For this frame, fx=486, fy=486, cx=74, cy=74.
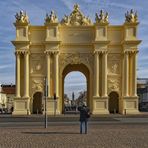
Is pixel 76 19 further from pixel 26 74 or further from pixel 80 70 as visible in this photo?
pixel 26 74

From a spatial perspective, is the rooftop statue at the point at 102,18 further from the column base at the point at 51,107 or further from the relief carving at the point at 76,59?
the column base at the point at 51,107

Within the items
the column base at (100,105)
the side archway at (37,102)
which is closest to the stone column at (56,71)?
the side archway at (37,102)

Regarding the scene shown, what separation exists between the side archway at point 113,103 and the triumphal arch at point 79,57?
1.31m

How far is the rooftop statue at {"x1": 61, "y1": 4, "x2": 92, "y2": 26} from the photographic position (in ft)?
224

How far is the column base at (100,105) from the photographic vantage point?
65.2 meters

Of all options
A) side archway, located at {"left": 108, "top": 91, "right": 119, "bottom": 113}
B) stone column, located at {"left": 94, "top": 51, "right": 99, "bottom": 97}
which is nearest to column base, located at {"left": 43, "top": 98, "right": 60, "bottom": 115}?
stone column, located at {"left": 94, "top": 51, "right": 99, "bottom": 97}

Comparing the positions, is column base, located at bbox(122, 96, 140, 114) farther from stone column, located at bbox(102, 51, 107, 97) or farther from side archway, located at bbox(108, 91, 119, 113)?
side archway, located at bbox(108, 91, 119, 113)

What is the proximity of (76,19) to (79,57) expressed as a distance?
5.51m

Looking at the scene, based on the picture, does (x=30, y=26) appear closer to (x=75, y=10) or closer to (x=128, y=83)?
(x=75, y=10)

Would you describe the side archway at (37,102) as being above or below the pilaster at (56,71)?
below

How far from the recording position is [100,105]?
65500mm

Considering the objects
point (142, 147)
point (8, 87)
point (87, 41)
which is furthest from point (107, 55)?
point (8, 87)

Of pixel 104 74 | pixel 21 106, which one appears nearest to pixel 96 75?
pixel 104 74

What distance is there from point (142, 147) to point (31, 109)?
162 feet
